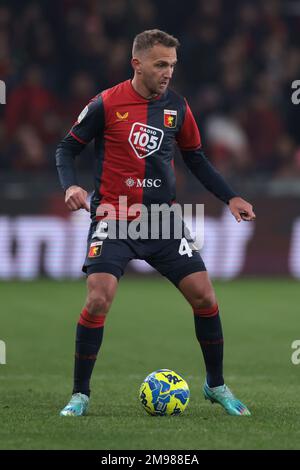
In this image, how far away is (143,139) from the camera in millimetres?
6293

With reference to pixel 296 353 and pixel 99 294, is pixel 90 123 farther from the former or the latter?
pixel 296 353

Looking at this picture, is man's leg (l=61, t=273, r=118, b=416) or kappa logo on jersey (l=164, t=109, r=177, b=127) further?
kappa logo on jersey (l=164, t=109, r=177, b=127)

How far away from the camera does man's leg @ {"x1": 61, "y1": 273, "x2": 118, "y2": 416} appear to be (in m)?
6.01

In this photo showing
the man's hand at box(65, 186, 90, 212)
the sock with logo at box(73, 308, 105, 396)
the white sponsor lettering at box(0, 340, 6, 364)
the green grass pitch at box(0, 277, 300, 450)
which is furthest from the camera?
the white sponsor lettering at box(0, 340, 6, 364)

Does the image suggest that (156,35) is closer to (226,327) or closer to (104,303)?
(104,303)

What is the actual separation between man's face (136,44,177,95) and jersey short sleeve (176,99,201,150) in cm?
28

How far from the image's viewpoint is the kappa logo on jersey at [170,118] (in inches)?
251

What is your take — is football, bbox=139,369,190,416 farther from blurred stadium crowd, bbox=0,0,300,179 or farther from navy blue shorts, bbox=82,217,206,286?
blurred stadium crowd, bbox=0,0,300,179

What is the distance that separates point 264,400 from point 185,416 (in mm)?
791

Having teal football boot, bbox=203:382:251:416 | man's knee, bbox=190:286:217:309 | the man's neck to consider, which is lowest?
teal football boot, bbox=203:382:251:416

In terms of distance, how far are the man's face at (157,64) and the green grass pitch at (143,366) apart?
1777mm

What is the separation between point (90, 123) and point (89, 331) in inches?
44.1

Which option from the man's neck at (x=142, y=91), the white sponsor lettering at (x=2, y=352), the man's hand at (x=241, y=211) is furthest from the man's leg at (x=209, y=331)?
the white sponsor lettering at (x=2, y=352)

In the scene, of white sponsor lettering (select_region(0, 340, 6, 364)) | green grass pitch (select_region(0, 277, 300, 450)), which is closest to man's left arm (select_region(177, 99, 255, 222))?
green grass pitch (select_region(0, 277, 300, 450))
